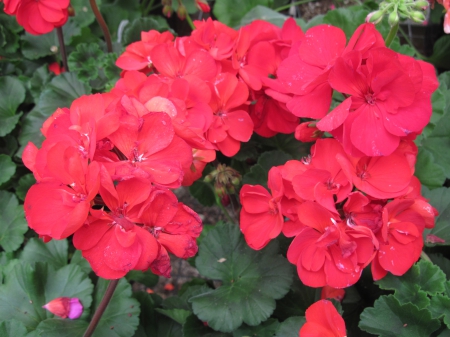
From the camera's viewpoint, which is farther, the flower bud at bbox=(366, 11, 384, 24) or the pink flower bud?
the pink flower bud

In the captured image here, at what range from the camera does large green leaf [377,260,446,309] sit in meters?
1.06

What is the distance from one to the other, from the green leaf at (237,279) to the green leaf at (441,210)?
445 mm

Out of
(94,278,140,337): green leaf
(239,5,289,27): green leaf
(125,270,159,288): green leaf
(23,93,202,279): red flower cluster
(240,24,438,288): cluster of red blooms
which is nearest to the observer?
(23,93,202,279): red flower cluster

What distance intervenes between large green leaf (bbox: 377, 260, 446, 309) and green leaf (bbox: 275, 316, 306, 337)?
22cm

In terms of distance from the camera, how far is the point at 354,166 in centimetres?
96

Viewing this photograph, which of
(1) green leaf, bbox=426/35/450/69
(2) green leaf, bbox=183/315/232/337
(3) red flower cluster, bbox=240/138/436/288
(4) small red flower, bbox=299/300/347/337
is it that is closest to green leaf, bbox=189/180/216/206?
(2) green leaf, bbox=183/315/232/337

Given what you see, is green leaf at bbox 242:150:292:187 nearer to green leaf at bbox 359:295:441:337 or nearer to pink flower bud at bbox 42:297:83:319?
green leaf at bbox 359:295:441:337

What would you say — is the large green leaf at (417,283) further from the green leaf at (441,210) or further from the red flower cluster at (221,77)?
the red flower cluster at (221,77)

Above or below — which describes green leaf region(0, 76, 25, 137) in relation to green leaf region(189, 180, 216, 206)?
above

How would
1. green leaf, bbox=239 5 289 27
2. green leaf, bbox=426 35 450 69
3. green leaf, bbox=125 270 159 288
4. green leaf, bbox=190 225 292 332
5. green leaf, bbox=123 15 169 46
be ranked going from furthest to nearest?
green leaf, bbox=426 35 450 69
green leaf, bbox=239 5 289 27
green leaf, bbox=123 15 169 46
green leaf, bbox=125 270 159 288
green leaf, bbox=190 225 292 332

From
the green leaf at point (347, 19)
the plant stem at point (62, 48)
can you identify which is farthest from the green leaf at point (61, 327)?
the green leaf at point (347, 19)

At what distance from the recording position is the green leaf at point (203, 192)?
5.33 ft

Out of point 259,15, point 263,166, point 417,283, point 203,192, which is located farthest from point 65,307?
point 259,15

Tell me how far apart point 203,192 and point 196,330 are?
1.76 feet
